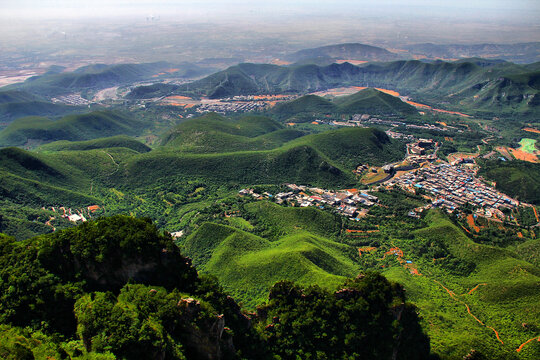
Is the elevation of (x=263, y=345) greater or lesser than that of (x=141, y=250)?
lesser

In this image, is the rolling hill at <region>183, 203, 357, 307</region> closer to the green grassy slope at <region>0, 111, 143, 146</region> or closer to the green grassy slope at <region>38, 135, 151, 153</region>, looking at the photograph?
the green grassy slope at <region>38, 135, 151, 153</region>

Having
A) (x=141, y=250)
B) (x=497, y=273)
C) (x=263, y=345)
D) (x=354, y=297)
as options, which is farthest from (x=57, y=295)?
(x=497, y=273)

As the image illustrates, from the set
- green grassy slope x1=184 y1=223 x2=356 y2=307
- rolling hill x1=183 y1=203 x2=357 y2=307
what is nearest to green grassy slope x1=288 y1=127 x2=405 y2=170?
Answer: rolling hill x1=183 y1=203 x2=357 y2=307

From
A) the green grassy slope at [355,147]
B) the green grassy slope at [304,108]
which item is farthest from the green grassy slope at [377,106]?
the green grassy slope at [355,147]

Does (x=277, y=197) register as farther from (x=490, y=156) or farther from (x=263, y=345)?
(x=490, y=156)

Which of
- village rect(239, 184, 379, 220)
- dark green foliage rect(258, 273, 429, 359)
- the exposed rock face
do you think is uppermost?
the exposed rock face

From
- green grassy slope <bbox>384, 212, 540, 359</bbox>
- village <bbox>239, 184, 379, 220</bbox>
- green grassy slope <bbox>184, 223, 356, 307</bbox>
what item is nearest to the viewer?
green grassy slope <bbox>384, 212, 540, 359</bbox>

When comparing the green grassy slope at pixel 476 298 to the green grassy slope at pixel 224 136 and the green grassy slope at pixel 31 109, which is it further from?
the green grassy slope at pixel 31 109
